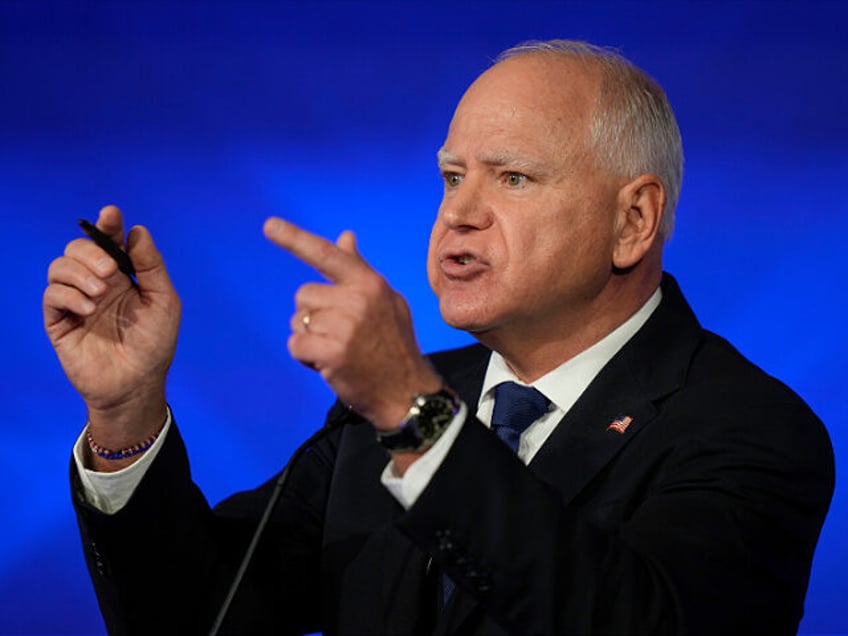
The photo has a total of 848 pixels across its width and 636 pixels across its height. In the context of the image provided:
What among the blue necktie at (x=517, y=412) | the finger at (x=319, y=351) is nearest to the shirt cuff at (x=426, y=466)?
the finger at (x=319, y=351)

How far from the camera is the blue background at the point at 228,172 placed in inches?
114

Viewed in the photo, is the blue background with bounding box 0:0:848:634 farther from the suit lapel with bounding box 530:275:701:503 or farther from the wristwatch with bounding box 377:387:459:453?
the wristwatch with bounding box 377:387:459:453

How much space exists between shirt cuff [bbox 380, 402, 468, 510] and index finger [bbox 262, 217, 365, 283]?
19 cm

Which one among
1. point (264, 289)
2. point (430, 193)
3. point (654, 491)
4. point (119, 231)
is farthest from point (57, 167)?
point (654, 491)

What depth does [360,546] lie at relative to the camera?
196cm

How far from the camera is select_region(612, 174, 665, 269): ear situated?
202 cm

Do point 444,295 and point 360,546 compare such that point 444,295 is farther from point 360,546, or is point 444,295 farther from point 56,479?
point 56,479

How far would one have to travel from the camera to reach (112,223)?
5.54ft

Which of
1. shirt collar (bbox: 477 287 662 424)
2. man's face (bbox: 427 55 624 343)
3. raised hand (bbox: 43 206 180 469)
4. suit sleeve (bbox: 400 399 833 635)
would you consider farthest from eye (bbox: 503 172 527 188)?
raised hand (bbox: 43 206 180 469)

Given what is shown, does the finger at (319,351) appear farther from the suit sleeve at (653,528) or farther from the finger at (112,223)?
the finger at (112,223)

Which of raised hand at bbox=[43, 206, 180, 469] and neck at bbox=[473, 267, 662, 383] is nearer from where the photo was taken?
raised hand at bbox=[43, 206, 180, 469]

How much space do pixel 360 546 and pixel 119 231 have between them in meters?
0.61

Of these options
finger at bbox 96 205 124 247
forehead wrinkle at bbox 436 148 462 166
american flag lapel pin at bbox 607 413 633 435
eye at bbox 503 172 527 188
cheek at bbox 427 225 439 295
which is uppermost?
forehead wrinkle at bbox 436 148 462 166

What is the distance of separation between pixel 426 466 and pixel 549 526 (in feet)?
0.48
